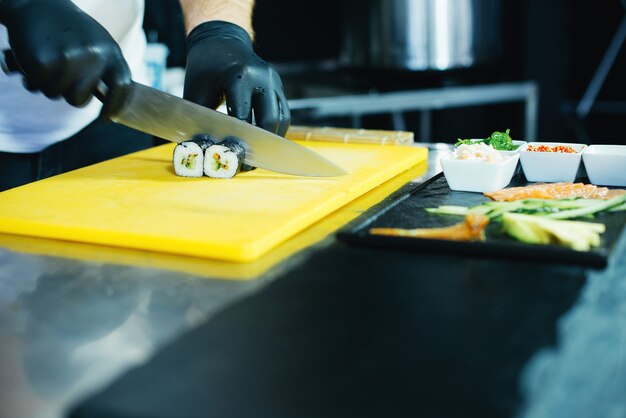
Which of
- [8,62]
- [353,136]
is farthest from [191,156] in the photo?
[353,136]

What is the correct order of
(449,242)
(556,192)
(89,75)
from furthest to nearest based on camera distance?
(89,75) < (556,192) < (449,242)

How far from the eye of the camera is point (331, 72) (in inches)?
154

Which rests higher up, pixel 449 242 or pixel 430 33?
pixel 430 33

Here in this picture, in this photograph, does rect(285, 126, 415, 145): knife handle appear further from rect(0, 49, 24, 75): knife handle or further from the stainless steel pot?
the stainless steel pot

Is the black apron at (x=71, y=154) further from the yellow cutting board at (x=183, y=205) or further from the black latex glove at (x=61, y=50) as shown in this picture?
the black latex glove at (x=61, y=50)

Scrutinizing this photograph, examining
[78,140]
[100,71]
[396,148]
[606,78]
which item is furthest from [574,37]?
[100,71]

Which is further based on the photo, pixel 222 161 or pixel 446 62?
pixel 446 62

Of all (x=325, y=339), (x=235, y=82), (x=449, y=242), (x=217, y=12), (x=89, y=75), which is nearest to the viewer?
(x=325, y=339)

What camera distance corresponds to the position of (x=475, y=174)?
141 centimetres

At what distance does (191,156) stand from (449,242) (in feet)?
2.19

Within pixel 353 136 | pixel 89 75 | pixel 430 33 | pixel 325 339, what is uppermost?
pixel 430 33

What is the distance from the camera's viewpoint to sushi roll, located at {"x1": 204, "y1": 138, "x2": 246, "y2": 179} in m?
1.50

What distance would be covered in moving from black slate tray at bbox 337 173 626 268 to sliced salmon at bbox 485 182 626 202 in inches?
2.1

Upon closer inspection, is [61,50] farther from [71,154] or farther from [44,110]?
[71,154]
